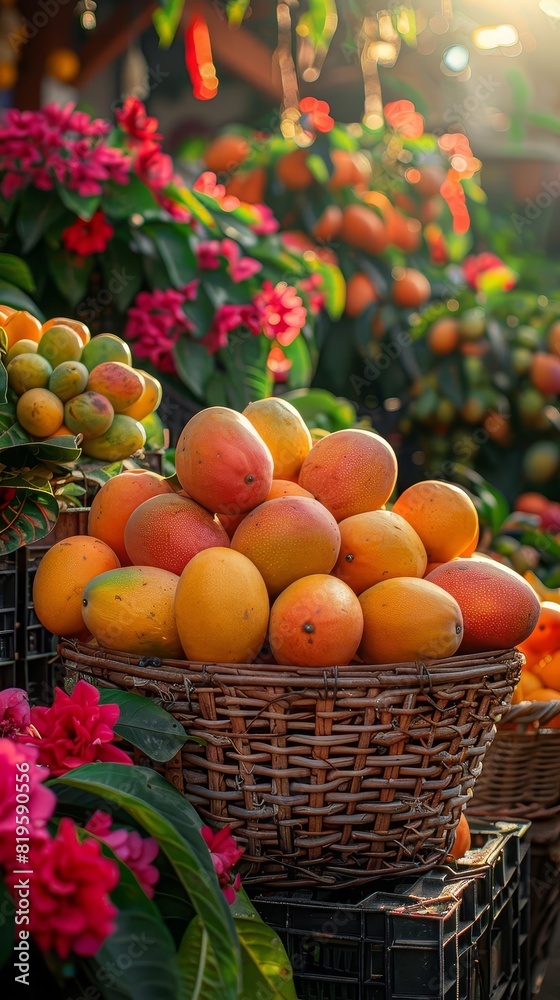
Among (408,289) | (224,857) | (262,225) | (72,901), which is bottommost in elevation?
(224,857)

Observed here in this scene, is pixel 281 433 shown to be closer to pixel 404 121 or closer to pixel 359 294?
pixel 359 294

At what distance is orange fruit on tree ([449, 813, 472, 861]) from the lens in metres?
1.21

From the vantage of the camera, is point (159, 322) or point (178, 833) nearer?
point (178, 833)

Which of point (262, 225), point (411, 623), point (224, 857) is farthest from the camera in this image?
point (262, 225)

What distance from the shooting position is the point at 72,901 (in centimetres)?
72

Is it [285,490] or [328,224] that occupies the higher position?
[328,224]

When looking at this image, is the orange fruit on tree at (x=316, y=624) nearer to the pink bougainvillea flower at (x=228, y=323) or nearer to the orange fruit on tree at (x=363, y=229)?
the pink bougainvillea flower at (x=228, y=323)

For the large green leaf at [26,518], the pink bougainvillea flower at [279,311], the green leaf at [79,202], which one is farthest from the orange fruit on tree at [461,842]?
the green leaf at [79,202]

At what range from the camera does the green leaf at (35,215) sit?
2.00m

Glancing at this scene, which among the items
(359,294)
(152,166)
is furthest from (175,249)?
(359,294)

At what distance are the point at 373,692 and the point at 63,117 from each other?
5.18 ft

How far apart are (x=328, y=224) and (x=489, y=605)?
2.48 metres

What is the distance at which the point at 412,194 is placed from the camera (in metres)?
3.80

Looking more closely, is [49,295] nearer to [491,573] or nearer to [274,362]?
[274,362]
